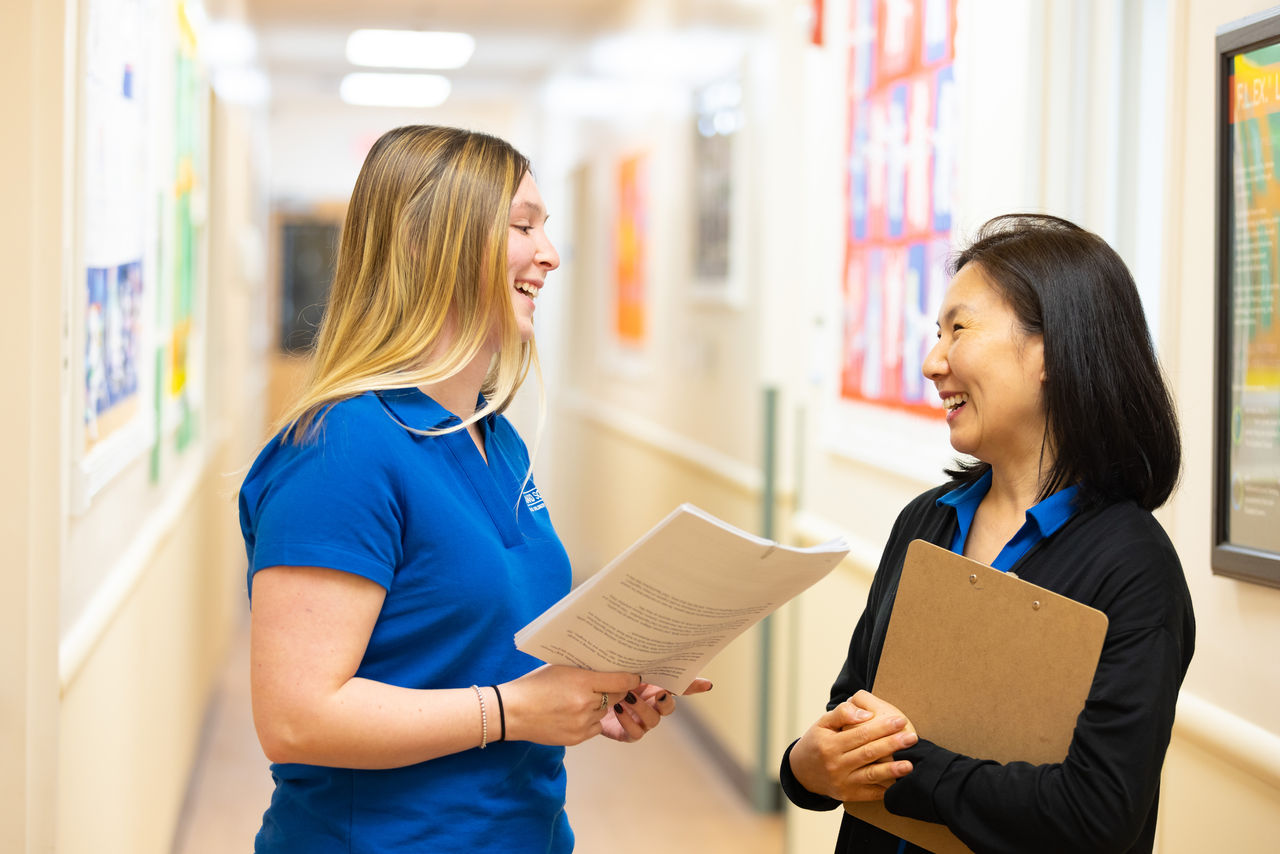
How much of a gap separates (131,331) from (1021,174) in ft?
6.13

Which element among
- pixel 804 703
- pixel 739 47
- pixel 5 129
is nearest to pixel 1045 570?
pixel 5 129

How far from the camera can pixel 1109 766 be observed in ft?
3.84

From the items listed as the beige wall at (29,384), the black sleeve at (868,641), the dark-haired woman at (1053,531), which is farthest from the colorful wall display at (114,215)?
the dark-haired woman at (1053,531)

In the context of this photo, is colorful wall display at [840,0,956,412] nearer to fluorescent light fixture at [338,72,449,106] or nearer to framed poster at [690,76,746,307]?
framed poster at [690,76,746,307]

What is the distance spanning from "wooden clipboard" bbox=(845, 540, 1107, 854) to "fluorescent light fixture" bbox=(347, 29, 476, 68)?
697cm

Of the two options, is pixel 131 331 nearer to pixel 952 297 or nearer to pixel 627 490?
pixel 952 297

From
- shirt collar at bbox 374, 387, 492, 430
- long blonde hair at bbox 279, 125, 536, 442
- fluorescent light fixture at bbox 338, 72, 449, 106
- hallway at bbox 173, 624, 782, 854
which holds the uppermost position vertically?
fluorescent light fixture at bbox 338, 72, 449, 106

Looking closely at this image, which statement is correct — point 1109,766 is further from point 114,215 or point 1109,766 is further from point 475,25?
point 475,25

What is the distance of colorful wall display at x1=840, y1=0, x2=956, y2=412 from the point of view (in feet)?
8.68

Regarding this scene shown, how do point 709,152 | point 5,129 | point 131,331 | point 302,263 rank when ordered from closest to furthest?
1. point 5,129
2. point 131,331
3. point 709,152
4. point 302,263

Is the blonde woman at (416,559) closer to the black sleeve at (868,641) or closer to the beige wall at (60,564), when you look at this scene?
the black sleeve at (868,641)

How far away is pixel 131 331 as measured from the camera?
2.62 metres

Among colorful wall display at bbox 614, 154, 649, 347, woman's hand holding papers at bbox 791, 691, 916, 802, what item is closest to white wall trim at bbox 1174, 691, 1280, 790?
woman's hand holding papers at bbox 791, 691, 916, 802

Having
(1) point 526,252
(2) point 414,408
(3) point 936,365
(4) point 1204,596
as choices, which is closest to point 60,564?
(2) point 414,408
